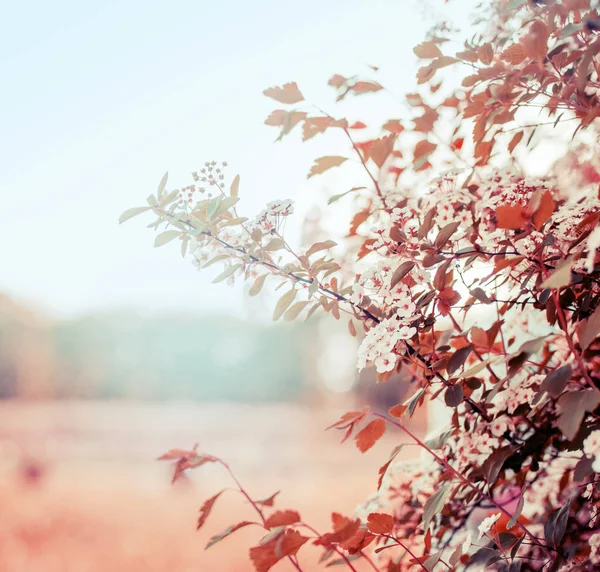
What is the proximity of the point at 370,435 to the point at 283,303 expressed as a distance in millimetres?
184

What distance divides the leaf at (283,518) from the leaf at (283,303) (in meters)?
0.21

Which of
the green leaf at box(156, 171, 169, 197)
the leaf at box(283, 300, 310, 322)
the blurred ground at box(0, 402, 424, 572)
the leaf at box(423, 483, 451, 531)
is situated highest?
the green leaf at box(156, 171, 169, 197)

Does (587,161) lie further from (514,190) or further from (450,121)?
(514,190)

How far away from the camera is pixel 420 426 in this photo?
5.44m

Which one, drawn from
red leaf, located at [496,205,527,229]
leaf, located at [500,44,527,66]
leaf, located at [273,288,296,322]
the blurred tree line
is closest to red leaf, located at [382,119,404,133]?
leaf, located at [500,44,527,66]

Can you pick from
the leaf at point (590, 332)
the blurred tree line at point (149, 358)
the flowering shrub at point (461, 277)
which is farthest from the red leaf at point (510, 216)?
the blurred tree line at point (149, 358)

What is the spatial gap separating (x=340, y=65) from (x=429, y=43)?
0.20 m

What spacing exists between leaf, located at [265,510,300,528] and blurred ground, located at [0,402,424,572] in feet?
0.63

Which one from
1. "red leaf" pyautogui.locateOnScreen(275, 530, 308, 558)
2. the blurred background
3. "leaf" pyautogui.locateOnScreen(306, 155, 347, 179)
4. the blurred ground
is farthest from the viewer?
the blurred ground

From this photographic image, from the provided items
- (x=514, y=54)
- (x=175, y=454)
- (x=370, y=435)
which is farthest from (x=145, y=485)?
(x=514, y=54)

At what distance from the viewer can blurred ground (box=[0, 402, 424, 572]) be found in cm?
255

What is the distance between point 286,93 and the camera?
785 mm

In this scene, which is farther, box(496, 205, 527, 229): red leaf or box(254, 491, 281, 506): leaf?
box(254, 491, 281, 506): leaf

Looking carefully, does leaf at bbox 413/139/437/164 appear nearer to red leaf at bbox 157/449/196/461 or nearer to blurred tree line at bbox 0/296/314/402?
red leaf at bbox 157/449/196/461
